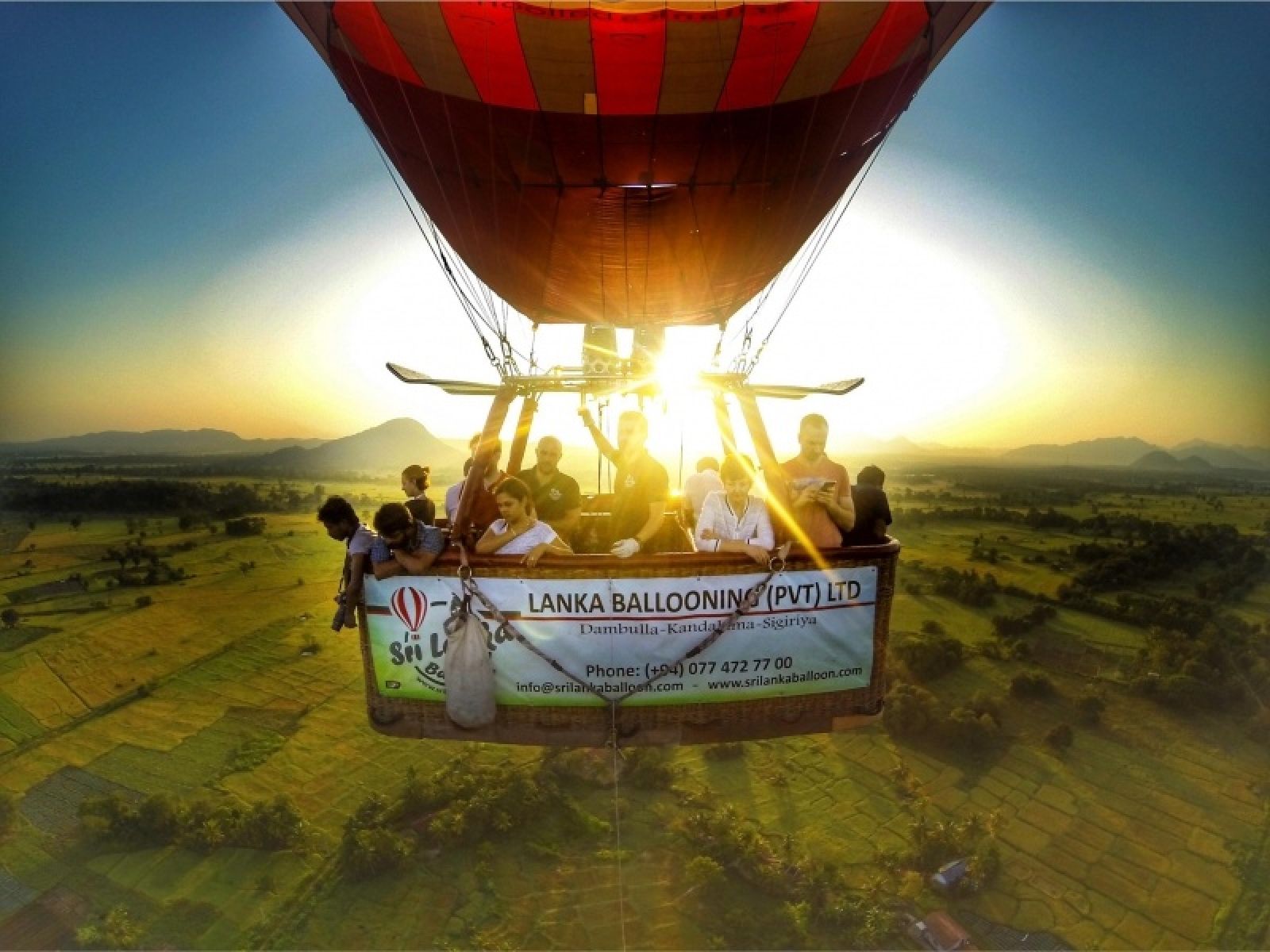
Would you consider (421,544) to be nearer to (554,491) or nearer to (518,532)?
(518,532)

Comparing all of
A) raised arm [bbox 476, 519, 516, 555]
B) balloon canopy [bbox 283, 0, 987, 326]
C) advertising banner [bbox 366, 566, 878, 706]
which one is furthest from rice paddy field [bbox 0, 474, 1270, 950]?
raised arm [bbox 476, 519, 516, 555]

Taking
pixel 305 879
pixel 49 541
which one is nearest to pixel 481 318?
pixel 305 879

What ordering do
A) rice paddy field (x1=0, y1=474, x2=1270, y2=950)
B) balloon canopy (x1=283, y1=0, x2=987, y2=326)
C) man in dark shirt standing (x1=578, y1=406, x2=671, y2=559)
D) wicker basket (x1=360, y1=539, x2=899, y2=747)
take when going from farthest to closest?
1. rice paddy field (x1=0, y1=474, x2=1270, y2=950)
2. balloon canopy (x1=283, y1=0, x2=987, y2=326)
3. man in dark shirt standing (x1=578, y1=406, x2=671, y2=559)
4. wicker basket (x1=360, y1=539, x2=899, y2=747)

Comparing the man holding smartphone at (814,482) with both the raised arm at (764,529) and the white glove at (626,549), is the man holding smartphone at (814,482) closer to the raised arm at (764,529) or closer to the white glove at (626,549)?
the raised arm at (764,529)

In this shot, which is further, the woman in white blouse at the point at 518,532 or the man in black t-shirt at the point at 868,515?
the man in black t-shirt at the point at 868,515

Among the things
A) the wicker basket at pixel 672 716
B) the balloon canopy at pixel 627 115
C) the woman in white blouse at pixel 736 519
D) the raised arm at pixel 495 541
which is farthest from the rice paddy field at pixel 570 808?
the raised arm at pixel 495 541

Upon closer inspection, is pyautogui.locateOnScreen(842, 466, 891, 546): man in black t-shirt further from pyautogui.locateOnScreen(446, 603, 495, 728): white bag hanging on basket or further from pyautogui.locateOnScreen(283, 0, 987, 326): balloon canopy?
pyautogui.locateOnScreen(283, 0, 987, 326): balloon canopy
